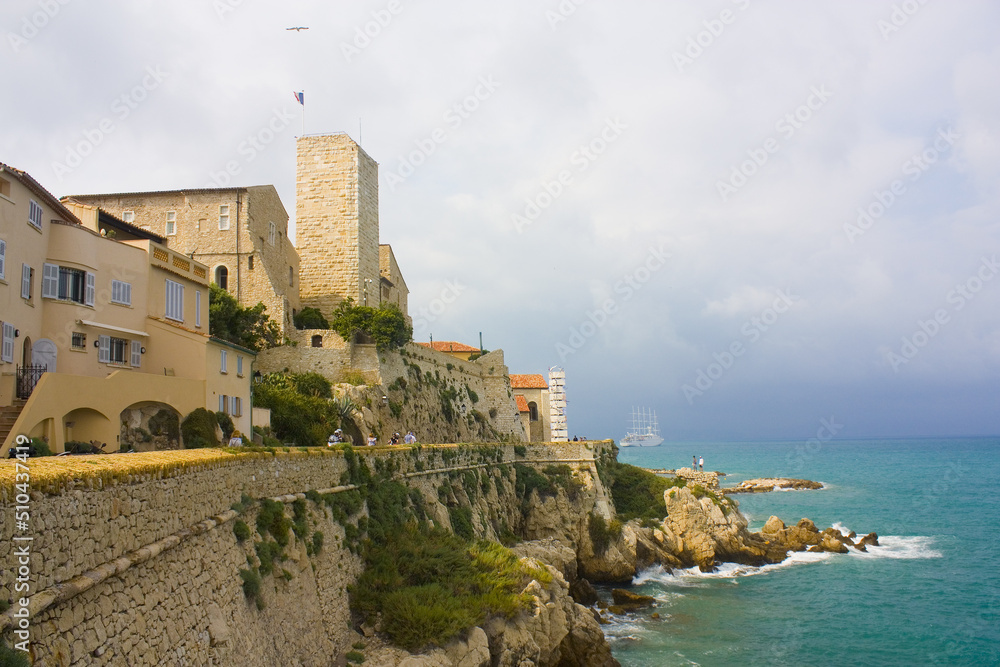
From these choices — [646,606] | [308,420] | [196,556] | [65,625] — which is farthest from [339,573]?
[646,606]

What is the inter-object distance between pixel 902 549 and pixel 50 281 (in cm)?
5078

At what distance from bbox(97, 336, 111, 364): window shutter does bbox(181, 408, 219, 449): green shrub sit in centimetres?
284

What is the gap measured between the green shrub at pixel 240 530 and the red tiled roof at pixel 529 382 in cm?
4782

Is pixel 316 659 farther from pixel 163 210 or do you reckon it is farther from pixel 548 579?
pixel 163 210

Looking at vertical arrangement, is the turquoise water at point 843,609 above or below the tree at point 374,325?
below

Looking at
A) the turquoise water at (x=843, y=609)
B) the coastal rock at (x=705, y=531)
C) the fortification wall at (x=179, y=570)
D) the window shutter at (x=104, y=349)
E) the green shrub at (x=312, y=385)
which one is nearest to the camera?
the fortification wall at (x=179, y=570)

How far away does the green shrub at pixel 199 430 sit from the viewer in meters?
19.4

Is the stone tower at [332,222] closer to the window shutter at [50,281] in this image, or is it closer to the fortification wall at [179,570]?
the window shutter at [50,281]

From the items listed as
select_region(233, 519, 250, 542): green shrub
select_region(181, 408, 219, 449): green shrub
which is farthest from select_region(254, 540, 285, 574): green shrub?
select_region(181, 408, 219, 449): green shrub

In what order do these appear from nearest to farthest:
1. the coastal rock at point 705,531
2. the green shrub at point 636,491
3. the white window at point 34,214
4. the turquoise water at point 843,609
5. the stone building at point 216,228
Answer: the white window at point 34,214 → the turquoise water at point 843,609 → the stone building at point 216,228 → the coastal rock at point 705,531 → the green shrub at point 636,491

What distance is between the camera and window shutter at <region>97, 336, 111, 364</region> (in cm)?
2002

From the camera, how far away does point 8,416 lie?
1557 cm

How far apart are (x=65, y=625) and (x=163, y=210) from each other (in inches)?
1355

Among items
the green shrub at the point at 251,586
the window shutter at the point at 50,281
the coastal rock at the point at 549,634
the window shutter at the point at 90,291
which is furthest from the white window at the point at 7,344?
the coastal rock at the point at 549,634
